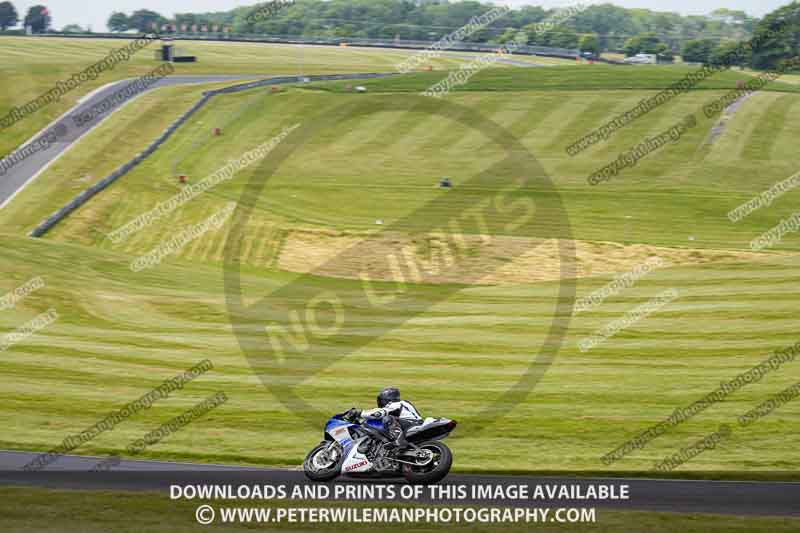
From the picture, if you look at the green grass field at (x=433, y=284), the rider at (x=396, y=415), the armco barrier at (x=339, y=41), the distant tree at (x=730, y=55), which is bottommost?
the green grass field at (x=433, y=284)

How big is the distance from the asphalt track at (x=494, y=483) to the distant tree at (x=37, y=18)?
115m

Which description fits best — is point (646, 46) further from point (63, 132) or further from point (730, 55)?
point (63, 132)

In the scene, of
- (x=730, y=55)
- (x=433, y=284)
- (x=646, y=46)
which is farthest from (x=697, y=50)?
(x=433, y=284)

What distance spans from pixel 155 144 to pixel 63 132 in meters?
7.32

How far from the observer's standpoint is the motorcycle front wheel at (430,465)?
17.2m

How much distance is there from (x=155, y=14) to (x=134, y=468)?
429 feet

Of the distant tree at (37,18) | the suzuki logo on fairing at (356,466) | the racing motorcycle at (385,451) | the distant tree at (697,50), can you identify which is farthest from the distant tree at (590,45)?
the suzuki logo on fairing at (356,466)

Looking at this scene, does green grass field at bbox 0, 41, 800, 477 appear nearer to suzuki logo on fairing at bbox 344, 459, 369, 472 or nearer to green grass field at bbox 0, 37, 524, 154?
suzuki logo on fairing at bbox 344, 459, 369, 472

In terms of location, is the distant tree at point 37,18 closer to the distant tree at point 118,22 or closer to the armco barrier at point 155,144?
the distant tree at point 118,22

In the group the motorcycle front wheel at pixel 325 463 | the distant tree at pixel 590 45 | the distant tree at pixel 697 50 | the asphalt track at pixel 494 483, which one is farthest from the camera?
the distant tree at pixel 590 45

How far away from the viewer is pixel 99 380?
26.2m

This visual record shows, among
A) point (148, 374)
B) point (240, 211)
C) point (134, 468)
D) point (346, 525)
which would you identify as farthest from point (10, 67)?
point (346, 525)

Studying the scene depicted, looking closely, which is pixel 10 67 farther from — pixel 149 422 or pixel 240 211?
pixel 149 422

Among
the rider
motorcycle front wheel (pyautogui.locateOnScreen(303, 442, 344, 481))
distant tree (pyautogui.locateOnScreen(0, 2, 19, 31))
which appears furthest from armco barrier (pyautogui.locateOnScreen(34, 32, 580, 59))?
the rider
